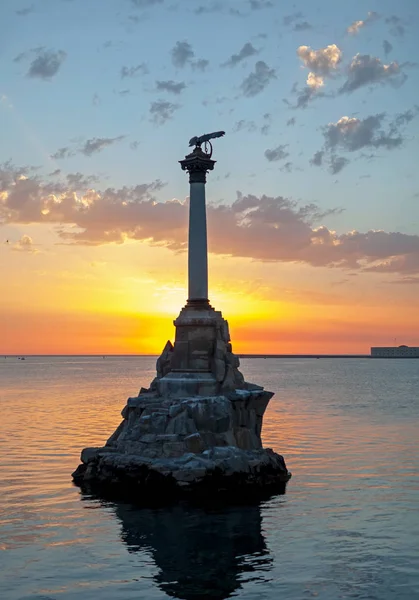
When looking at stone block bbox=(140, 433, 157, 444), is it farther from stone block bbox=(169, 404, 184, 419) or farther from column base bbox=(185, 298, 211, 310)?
column base bbox=(185, 298, 211, 310)

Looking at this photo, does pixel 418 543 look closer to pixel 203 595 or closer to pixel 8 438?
pixel 203 595

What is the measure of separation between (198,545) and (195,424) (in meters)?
9.28

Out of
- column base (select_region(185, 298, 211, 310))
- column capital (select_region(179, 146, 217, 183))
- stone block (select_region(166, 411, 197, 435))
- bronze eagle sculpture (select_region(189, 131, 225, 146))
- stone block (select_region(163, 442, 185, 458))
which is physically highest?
bronze eagle sculpture (select_region(189, 131, 225, 146))

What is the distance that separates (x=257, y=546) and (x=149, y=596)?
4.81 m

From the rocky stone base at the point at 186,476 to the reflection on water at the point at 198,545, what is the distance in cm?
170

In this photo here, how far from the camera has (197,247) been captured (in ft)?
109

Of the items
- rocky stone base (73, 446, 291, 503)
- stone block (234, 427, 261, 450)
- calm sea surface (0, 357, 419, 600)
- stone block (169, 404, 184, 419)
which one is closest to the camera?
calm sea surface (0, 357, 419, 600)

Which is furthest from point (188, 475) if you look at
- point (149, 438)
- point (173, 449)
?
point (149, 438)

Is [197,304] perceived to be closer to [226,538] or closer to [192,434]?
[192,434]

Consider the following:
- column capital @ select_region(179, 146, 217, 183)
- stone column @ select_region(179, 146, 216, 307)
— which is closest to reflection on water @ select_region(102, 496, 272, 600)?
stone column @ select_region(179, 146, 216, 307)

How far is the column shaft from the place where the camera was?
33125mm

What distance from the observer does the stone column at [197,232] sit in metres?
33.1

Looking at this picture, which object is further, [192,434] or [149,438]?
[149,438]

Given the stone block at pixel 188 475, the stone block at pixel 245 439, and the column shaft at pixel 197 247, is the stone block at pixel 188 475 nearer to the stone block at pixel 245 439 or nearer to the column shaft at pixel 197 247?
the stone block at pixel 245 439
